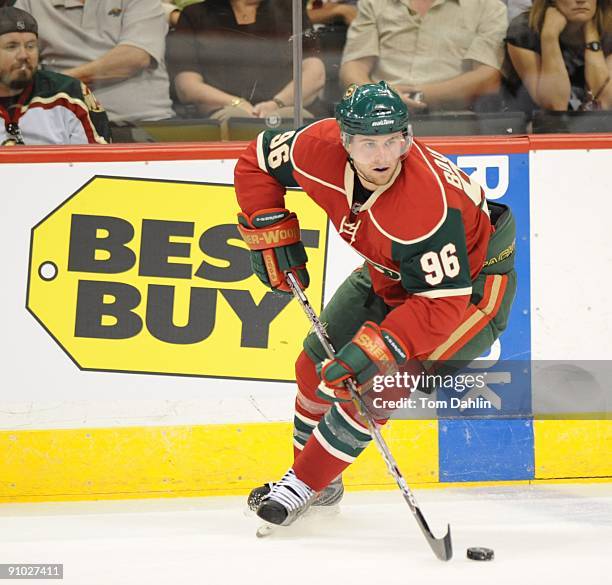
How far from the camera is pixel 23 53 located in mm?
3814

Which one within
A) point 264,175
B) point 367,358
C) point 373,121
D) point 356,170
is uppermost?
point 373,121

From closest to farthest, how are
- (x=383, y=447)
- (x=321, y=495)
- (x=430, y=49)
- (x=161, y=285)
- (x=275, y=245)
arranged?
1. (x=383, y=447)
2. (x=275, y=245)
3. (x=321, y=495)
4. (x=161, y=285)
5. (x=430, y=49)

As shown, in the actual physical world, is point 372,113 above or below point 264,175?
above

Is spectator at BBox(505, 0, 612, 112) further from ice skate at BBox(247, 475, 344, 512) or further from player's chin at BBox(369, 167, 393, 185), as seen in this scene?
ice skate at BBox(247, 475, 344, 512)

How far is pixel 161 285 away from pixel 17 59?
3.02 ft

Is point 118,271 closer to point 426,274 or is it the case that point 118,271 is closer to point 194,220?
point 194,220

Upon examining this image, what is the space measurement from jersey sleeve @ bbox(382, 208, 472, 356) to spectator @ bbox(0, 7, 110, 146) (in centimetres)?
149

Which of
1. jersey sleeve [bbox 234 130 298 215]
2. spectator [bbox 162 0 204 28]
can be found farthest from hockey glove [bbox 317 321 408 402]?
spectator [bbox 162 0 204 28]

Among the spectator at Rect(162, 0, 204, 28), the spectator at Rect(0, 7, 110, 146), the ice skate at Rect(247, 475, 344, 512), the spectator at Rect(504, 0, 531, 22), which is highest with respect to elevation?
the spectator at Rect(162, 0, 204, 28)

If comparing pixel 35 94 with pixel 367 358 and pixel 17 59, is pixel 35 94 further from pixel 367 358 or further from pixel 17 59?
pixel 367 358

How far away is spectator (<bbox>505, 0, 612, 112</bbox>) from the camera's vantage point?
12.7ft

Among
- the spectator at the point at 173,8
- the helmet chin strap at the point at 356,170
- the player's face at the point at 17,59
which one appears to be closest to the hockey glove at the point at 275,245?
the helmet chin strap at the point at 356,170

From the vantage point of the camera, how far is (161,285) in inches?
149

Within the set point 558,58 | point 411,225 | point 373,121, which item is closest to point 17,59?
point 373,121
